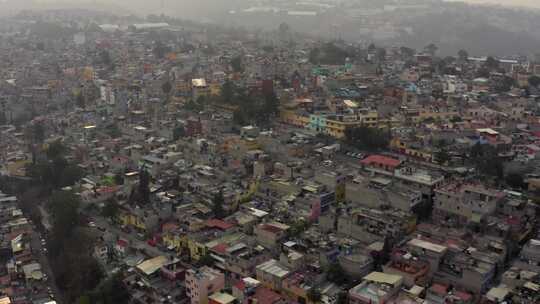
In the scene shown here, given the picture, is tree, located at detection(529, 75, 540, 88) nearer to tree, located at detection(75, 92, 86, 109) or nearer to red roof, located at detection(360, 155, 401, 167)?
red roof, located at detection(360, 155, 401, 167)

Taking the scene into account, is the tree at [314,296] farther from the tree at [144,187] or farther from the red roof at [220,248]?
the tree at [144,187]

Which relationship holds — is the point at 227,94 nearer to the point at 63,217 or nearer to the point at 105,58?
the point at 63,217

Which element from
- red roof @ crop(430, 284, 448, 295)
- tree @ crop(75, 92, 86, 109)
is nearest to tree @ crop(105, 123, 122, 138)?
tree @ crop(75, 92, 86, 109)

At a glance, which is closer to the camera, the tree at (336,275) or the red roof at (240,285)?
the red roof at (240,285)

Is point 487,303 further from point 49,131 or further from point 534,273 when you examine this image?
point 49,131

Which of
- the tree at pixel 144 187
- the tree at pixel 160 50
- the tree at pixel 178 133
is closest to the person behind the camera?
the tree at pixel 144 187

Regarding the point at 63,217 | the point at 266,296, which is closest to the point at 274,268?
the point at 266,296

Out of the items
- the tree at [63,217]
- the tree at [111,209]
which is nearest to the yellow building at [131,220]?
the tree at [111,209]
